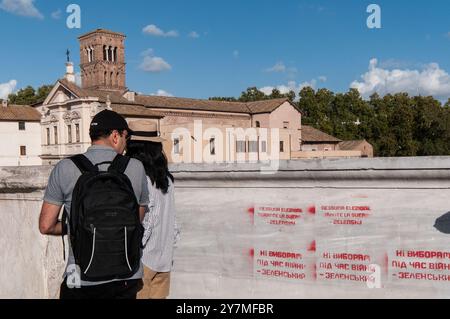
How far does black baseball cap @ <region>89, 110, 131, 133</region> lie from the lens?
252 cm

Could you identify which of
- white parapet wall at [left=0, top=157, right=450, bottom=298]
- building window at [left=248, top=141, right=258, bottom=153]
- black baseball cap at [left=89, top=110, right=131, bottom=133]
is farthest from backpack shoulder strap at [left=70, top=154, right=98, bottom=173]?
building window at [left=248, top=141, right=258, bottom=153]

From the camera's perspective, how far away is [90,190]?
7.38 feet

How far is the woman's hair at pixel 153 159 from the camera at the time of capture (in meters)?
2.87

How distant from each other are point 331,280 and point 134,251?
1209 mm

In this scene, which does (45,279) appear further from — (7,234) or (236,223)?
(236,223)

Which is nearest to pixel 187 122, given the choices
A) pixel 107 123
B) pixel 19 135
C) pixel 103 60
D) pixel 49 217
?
pixel 19 135

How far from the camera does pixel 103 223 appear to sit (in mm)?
2238

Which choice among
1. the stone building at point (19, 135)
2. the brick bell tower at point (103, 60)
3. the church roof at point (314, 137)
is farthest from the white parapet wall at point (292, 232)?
the brick bell tower at point (103, 60)

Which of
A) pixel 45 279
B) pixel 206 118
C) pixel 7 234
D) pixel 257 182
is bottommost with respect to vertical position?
pixel 45 279

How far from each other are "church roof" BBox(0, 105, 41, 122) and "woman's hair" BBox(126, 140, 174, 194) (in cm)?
5277

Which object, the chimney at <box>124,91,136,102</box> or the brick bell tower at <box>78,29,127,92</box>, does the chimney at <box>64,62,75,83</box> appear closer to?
the chimney at <box>124,91,136,102</box>

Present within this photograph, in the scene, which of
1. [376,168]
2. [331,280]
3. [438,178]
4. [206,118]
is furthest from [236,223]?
[206,118]

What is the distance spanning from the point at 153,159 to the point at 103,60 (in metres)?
69.7

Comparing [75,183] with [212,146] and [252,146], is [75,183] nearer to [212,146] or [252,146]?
[212,146]
